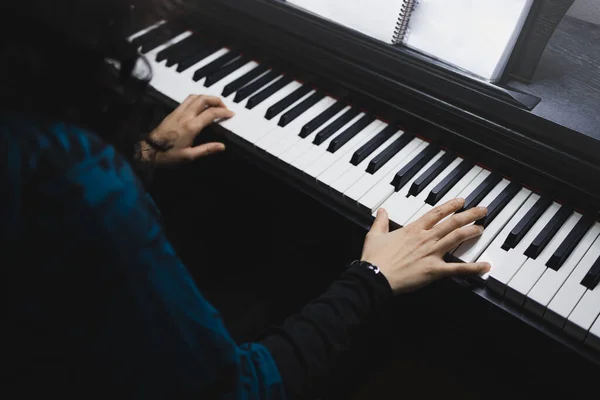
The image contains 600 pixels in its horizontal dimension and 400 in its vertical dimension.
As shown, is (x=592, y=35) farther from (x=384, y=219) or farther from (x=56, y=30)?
(x=56, y=30)

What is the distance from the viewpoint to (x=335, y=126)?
1371 millimetres

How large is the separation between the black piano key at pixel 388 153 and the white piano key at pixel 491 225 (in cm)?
20

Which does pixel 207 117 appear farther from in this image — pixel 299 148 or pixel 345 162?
pixel 345 162

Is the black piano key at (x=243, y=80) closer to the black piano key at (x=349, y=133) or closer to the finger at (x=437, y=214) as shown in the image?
the black piano key at (x=349, y=133)

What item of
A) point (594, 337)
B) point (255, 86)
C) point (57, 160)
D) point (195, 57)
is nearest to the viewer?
point (57, 160)

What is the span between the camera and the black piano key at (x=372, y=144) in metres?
1.28

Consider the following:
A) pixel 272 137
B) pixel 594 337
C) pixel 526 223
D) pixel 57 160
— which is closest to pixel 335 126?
pixel 272 137

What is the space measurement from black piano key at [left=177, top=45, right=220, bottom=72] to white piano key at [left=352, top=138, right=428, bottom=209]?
2.35ft

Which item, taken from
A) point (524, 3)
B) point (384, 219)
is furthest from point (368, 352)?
point (524, 3)

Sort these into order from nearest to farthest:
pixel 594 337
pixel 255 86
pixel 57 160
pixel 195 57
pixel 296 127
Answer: pixel 57 160 → pixel 594 337 → pixel 296 127 → pixel 255 86 → pixel 195 57

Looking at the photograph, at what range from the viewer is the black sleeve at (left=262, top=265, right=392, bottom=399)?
0.95 meters

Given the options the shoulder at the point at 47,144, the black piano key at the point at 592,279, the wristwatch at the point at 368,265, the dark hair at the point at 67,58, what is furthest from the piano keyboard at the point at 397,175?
the shoulder at the point at 47,144

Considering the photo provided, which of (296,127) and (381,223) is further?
(296,127)

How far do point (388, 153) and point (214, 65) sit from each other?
2.12ft
